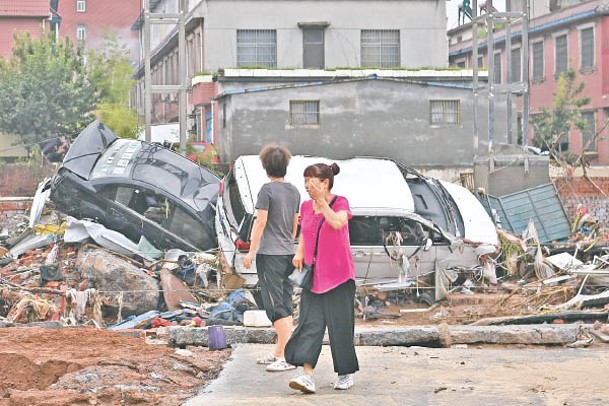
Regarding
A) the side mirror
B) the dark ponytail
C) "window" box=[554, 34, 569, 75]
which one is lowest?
the side mirror

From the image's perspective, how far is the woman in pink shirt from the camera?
806cm

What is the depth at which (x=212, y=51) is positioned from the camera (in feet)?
134

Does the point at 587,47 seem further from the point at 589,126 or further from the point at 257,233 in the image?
the point at 257,233

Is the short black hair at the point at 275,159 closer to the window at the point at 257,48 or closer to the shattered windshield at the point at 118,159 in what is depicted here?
the shattered windshield at the point at 118,159

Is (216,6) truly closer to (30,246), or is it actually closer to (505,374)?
(30,246)

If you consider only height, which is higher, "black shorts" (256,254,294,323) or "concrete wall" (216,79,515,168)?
"concrete wall" (216,79,515,168)

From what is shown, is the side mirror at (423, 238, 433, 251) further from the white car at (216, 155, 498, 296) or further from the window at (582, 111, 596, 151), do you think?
the window at (582, 111, 596, 151)

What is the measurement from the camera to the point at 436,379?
845cm

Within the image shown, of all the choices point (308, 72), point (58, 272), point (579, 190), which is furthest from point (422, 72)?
point (58, 272)

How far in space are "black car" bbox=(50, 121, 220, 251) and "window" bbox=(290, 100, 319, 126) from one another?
41.4 feet

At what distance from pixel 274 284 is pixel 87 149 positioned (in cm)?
1067

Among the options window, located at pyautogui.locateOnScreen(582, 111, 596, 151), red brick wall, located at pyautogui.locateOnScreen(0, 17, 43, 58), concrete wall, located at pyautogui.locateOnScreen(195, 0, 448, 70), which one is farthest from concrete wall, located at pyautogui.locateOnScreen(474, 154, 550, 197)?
red brick wall, located at pyautogui.locateOnScreen(0, 17, 43, 58)

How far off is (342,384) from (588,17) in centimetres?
3945

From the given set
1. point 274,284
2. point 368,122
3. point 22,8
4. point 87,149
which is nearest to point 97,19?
point 22,8
